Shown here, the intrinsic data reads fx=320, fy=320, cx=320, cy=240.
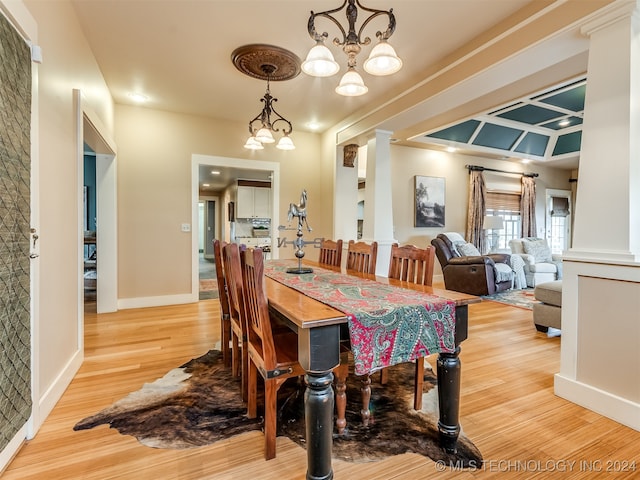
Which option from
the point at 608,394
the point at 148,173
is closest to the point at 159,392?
the point at 608,394

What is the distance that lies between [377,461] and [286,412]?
1.96 feet

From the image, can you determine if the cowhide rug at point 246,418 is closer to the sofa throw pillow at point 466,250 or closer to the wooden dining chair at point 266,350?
the wooden dining chair at point 266,350

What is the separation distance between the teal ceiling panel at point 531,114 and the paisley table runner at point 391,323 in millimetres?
5152

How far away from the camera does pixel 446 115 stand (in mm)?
4293

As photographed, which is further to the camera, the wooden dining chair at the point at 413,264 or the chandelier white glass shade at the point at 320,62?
the wooden dining chair at the point at 413,264

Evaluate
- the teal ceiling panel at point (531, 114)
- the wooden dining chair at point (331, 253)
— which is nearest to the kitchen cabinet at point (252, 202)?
the teal ceiling panel at point (531, 114)

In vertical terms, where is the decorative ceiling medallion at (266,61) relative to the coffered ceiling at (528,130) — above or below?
below

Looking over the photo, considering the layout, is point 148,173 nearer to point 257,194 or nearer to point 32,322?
point 32,322

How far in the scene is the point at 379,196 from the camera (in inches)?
159

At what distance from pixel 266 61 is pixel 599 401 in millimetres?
3548

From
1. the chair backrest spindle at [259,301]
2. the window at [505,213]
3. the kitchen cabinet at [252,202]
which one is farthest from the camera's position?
the kitchen cabinet at [252,202]

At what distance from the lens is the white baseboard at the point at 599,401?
1.73 meters

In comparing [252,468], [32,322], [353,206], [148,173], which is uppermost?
[148,173]

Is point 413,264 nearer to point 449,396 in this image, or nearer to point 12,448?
point 449,396
